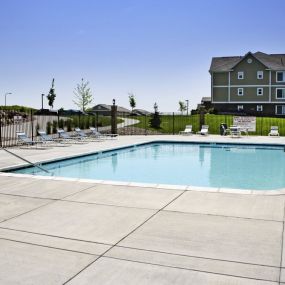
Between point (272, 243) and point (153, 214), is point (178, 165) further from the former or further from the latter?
point (272, 243)

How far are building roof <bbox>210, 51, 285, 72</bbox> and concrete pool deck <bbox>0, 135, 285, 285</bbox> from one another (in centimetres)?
4758

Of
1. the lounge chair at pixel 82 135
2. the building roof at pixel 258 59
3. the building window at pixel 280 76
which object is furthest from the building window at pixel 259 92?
the lounge chair at pixel 82 135

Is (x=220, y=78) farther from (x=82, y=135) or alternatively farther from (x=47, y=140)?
(x=47, y=140)

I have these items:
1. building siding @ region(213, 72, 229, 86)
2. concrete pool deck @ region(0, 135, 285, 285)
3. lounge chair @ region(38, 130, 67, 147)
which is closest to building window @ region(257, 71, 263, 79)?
building siding @ region(213, 72, 229, 86)

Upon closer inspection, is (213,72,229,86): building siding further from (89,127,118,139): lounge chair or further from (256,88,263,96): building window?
(89,127,118,139): lounge chair

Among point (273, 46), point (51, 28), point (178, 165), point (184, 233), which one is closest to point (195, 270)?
point (184, 233)

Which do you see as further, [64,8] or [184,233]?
[64,8]

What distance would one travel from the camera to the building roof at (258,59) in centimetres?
5151

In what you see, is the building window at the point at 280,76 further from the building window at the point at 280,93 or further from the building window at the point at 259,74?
the building window at the point at 259,74

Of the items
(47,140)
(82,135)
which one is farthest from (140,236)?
(82,135)

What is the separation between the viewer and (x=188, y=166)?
582 inches

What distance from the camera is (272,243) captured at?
474 cm

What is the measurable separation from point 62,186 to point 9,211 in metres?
2.09

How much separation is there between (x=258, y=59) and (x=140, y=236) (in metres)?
50.9
